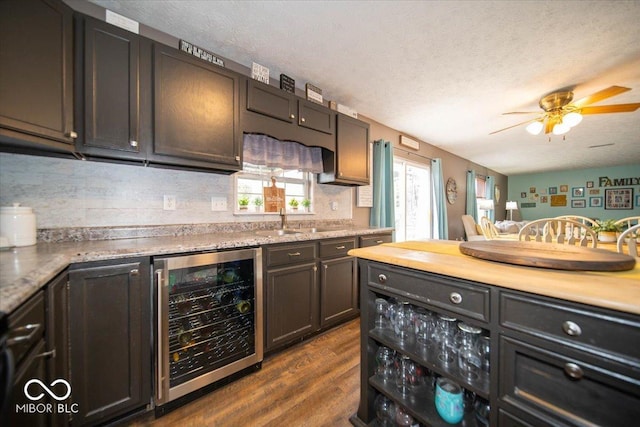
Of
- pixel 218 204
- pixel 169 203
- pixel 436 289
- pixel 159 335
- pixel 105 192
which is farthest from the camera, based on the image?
pixel 218 204

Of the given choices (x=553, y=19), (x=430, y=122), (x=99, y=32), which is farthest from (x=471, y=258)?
(x=430, y=122)

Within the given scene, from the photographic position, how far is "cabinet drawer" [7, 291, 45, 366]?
675 millimetres

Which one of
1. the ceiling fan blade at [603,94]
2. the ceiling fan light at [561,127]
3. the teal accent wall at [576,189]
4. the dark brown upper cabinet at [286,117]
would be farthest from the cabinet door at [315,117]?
the teal accent wall at [576,189]

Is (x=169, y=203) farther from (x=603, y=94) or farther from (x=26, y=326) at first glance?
(x=603, y=94)

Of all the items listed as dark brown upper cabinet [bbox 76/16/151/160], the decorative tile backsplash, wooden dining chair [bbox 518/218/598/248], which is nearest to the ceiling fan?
wooden dining chair [bbox 518/218/598/248]

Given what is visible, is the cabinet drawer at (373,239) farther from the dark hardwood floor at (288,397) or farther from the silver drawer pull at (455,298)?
the silver drawer pull at (455,298)

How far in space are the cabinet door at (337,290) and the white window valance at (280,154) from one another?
1048 mm

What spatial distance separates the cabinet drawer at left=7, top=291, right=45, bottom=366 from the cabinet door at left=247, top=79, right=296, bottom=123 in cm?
166

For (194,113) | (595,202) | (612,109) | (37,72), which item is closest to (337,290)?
(194,113)

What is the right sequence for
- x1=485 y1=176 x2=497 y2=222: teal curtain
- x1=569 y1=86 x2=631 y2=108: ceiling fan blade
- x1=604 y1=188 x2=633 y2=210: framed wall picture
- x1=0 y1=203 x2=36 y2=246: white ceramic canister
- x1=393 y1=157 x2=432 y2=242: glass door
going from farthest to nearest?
x1=485 y1=176 x2=497 y2=222: teal curtain → x1=604 y1=188 x2=633 y2=210: framed wall picture → x1=393 y1=157 x2=432 y2=242: glass door → x1=569 y1=86 x2=631 y2=108: ceiling fan blade → x1=0 y1=203 x2=36 y2=246: white ceramic canister

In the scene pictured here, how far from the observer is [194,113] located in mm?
1664

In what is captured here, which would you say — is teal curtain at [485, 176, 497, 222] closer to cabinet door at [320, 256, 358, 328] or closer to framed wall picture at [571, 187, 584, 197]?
framed wall picture at [571, 187, 584, 197]

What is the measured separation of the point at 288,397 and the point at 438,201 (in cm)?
450

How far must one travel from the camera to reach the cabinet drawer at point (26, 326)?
26.6 inches
